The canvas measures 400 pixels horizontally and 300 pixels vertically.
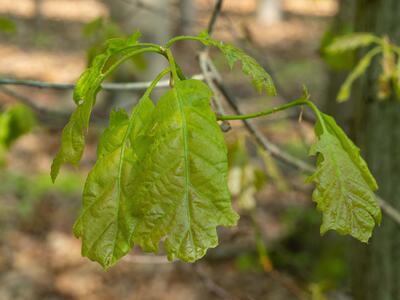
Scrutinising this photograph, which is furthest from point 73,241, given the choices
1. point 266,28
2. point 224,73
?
point 266,28

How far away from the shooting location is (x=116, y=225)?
2.75 ft

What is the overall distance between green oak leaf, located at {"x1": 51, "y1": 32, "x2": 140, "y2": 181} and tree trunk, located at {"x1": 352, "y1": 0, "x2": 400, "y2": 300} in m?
1.15

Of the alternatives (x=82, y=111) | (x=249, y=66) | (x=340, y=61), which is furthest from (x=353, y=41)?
(x=82, y=111)

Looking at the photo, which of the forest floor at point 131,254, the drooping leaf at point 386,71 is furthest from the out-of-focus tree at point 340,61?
the drooping leaf at point 386,71

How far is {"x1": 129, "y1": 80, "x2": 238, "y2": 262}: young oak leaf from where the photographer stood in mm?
806

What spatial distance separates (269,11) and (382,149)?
1562 centimetres

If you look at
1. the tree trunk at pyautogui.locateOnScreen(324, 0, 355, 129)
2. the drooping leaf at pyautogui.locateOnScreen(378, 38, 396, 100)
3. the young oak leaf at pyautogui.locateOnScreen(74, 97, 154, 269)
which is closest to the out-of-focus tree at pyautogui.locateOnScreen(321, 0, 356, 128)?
the tree trunk at pyautogui.locateOnScreen(324, 0, 355, 129)

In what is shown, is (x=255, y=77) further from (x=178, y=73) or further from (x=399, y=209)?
(x=399, y=209)

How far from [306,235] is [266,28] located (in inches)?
478

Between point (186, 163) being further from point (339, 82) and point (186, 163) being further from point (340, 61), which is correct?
point (339, 82)

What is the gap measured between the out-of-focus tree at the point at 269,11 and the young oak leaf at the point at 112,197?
1647cm

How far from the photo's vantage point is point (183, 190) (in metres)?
0.81

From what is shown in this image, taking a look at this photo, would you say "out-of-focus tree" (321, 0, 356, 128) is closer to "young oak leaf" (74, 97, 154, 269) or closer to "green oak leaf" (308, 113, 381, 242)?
"green oak leaf" (308, 113, 381, 242)

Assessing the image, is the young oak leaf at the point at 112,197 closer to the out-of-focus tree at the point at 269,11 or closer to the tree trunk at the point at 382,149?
the tree trunk at the point at 382,149
